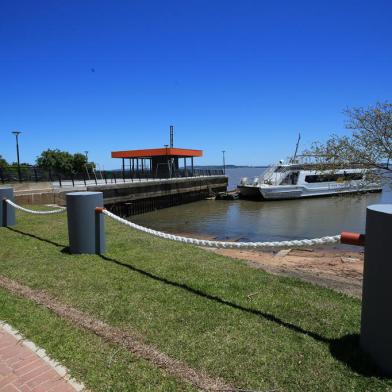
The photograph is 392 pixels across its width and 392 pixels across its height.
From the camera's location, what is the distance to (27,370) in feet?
9.19

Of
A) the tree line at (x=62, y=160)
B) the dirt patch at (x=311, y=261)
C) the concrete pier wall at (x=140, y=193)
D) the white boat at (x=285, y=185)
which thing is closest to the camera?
the dirt patch at (x=311, y=261)

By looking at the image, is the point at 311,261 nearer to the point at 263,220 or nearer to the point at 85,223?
the point at 85,223

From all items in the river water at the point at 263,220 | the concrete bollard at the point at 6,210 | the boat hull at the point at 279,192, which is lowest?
the river water at the point at 263,220

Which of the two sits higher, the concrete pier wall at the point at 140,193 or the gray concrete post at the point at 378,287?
the gray concrete post at the point at 378,287

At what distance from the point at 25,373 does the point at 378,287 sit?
2.68 metres

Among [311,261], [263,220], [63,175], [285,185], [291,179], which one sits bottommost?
[263,220]

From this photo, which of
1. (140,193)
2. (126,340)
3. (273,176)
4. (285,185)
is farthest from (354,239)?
(273,176)

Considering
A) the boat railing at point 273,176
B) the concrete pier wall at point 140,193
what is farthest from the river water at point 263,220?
the boat railing at point 273,176

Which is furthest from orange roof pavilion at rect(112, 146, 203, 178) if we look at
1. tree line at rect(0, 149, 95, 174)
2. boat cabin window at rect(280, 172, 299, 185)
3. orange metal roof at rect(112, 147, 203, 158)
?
tree line at rect(0, 149, 95, 174)

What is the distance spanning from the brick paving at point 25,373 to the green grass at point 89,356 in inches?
4.4

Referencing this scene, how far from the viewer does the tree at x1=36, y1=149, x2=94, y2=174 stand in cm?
6781

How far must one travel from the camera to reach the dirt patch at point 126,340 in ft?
8.71

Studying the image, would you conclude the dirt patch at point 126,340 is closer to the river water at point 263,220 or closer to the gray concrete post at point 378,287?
the gray concrete post at point 378,287

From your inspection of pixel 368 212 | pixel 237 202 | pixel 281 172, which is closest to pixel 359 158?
pixel 368 212
